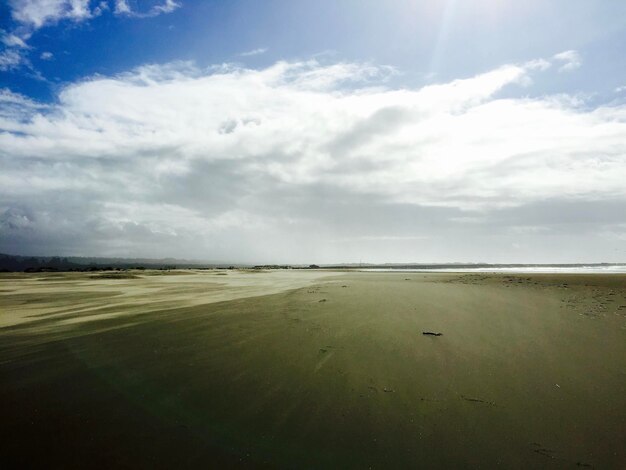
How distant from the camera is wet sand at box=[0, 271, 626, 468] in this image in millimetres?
4043

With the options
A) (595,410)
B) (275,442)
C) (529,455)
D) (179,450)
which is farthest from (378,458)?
(595,410)

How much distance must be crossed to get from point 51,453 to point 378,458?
3.95m

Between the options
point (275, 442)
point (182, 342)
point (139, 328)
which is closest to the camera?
point (275, 442)

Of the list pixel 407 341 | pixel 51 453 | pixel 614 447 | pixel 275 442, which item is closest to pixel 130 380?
pixel 51 453

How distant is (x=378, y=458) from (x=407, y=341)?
16.2 ft

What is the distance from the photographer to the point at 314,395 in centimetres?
548

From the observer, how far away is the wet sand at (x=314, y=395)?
404cm

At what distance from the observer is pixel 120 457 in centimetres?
393

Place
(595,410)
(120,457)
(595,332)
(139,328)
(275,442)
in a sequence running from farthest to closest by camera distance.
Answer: (139,328) < (595,332) < (595,410) < (275,442) < (120,457)

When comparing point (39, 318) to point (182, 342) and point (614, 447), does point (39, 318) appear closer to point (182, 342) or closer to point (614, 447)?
point (182, 342)

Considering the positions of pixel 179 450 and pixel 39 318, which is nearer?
pixel 179 450

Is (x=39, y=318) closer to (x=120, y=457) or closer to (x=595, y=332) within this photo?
(x=120, y=457)

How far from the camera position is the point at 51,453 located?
157 inches

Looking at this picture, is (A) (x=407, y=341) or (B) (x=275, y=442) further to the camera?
(A) (x=407, y=341)
